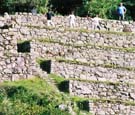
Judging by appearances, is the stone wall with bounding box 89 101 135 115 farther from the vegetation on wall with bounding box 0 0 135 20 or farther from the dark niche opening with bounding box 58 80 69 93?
the vegetation on wall with bounding box 0 0 135 20

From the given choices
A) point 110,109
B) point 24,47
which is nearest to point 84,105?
point 110,109

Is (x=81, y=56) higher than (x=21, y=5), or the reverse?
(x=21, y=5)

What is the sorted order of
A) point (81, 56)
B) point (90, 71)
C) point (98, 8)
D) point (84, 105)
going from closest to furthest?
point (84, 105)
point (90, 71)
point (81, 56)
point (98, 8)

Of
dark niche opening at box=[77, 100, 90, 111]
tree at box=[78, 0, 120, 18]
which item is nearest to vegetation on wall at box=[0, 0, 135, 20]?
tree at box=[78, 0, 120, 18]

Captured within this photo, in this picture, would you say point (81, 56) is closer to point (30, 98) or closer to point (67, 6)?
point (30, 98)

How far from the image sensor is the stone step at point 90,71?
4081cm

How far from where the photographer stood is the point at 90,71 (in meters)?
41.3

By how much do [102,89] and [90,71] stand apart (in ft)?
6.53

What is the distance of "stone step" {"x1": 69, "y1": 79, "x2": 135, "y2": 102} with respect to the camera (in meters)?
39.1

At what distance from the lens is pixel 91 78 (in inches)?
1626

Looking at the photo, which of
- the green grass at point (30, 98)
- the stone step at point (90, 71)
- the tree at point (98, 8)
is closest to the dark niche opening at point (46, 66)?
the stone step at point (90, 71)

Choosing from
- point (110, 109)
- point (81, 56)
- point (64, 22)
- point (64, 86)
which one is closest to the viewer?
point (110, 109)

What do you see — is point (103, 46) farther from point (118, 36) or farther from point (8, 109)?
point (8, 109)

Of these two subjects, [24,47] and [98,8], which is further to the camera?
[98,8]
